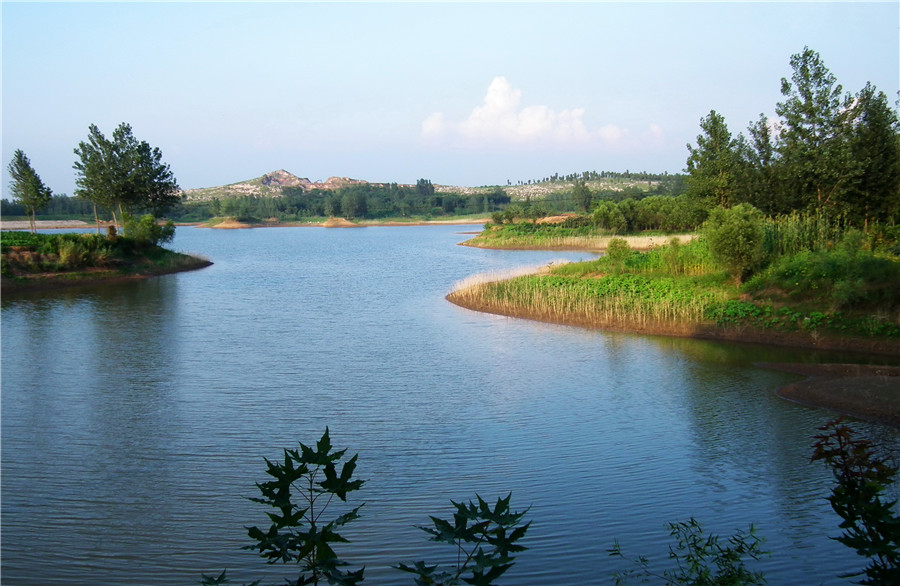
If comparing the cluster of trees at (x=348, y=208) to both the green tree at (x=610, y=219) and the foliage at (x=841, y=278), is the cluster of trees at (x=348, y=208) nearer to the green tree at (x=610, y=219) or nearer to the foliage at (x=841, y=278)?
the green tree at (x=610, y=219)

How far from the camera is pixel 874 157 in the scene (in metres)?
24.0

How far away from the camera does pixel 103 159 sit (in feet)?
158

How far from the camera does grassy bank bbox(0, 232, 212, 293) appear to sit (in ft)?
112

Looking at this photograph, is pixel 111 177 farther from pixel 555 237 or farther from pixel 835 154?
pixel 835 154

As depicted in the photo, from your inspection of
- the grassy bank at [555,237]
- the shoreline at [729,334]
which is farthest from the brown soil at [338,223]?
the shoreline at [729,334]

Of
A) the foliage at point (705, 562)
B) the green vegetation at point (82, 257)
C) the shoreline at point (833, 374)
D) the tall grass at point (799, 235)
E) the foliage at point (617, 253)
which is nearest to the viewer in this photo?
the foliage at point (705, 562)

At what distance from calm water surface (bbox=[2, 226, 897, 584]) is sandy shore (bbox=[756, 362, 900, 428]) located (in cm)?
51

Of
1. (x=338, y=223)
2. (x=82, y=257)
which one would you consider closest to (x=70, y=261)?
(x=82, y=257)

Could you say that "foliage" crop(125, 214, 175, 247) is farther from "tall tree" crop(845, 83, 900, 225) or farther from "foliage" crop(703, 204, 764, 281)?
"tall tree" crop(845, 83, 900, 225)

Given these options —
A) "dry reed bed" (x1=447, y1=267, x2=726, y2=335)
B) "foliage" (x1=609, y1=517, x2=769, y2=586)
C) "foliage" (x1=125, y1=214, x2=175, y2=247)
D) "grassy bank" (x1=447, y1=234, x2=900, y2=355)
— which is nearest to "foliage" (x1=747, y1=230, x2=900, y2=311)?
"grassy bank" (x1=447, y1=234, x2=900, y2=355)

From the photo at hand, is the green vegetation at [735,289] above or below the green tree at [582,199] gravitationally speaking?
below

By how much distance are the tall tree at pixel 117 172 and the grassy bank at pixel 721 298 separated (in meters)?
30.9

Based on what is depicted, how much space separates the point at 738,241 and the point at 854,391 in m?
8.88

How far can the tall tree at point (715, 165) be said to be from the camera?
29.9 metres
